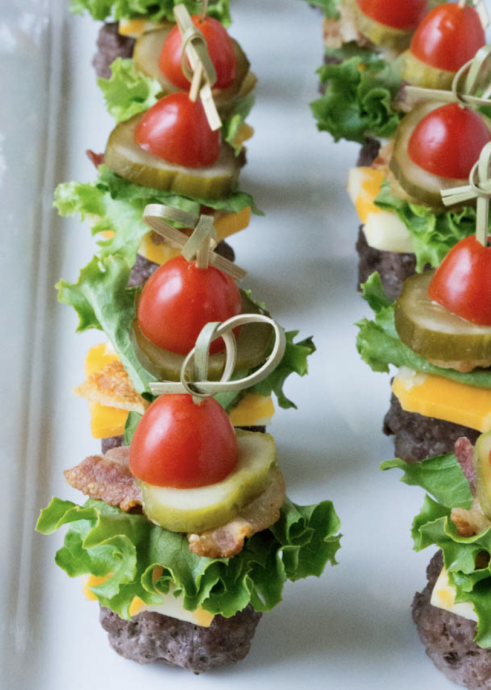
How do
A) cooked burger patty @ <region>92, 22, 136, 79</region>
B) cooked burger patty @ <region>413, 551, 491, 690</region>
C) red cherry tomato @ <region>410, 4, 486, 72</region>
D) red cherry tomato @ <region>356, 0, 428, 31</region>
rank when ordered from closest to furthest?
cooked burger patty @ <region>413, 551, 491, 690</region>, red cherry tomato @ <region>410, 4, 486, 72</region>, red cherry tomato @ <region>356, 0, 428, 31</region>, cooked burger patty @ <region>92, 22, 136, 79</region>

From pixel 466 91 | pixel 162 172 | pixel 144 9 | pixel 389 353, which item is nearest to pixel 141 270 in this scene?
pixel 162 172

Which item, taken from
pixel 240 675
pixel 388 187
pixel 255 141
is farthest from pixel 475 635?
pixel 255 141

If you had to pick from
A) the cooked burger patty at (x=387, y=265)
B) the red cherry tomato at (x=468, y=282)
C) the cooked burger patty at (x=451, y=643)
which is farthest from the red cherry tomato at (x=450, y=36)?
the cooked burger patty at (x=451, y=643)

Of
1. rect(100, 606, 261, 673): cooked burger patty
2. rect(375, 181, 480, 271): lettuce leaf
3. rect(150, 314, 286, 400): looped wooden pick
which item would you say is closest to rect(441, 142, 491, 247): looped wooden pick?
rect(375, 181, 480, 271): lettuce leaf

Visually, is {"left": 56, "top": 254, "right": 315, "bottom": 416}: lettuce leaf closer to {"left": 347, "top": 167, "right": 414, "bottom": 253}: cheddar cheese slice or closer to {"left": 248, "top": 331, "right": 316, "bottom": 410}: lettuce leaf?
{"left": 248, "top": 331, "right": 316, "bottom": 410}: lettuce leaf

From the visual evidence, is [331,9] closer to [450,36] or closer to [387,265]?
[450,36]

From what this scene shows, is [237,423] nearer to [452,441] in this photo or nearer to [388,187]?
[452,441]
